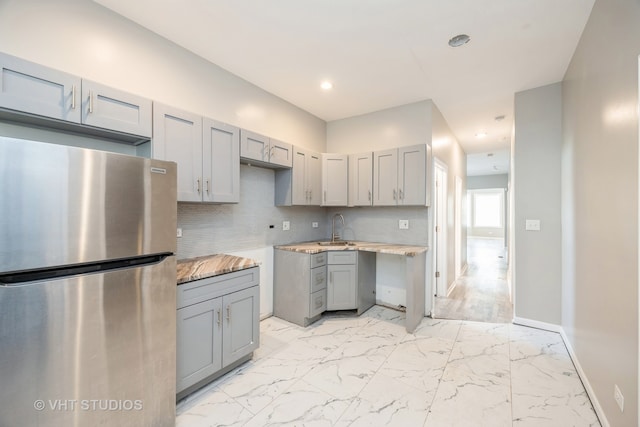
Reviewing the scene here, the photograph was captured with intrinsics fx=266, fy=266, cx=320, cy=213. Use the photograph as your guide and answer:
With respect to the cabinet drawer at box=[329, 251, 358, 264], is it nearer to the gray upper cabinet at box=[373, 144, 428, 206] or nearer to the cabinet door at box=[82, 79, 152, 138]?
the gray upper cabinet at box=[373, 144, 428, 206]

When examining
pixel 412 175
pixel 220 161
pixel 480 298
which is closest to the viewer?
pixel 220 161

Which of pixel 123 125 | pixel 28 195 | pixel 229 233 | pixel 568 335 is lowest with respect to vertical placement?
pixel 568 335

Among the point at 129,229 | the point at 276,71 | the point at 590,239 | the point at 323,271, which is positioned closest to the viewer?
the point at 129,229

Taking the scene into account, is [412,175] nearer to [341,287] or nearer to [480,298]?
[341,287]

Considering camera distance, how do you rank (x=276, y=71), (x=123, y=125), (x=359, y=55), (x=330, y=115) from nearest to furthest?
(x=123, y=125)
(x=359, y=55)
(x=276, y=71)
(x=330, y=115)

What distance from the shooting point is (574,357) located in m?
2.31

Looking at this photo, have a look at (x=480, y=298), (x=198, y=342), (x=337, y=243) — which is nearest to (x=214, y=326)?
(x=198, y=342)

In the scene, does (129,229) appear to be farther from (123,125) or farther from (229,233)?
(229,233)

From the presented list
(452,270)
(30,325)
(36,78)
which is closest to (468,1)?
(36,78)

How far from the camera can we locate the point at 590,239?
1923mm

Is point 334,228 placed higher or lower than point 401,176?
lower

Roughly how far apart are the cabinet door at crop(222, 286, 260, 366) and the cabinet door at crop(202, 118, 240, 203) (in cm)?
85

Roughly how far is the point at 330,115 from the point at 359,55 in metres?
1.52

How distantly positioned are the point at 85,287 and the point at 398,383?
2115mm
